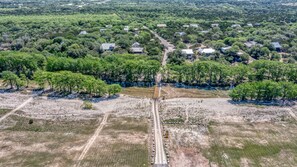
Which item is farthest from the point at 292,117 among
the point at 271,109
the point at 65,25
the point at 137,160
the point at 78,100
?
the point at 65,25

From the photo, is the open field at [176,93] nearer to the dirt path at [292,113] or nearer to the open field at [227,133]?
the open field at [227,133]

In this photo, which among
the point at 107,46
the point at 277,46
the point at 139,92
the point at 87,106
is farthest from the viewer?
the point at 277,46

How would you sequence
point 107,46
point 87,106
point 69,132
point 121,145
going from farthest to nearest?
point 107,46, point 87,106, point 69,132, point 121,145

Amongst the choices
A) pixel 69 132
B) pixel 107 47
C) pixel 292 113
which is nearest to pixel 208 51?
pixel 107 47

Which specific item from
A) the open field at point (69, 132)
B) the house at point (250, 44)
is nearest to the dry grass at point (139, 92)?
the open field at point (69, 132)

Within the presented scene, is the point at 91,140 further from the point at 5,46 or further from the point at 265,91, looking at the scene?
the point at 5,46

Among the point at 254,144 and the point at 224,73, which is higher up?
the point at 224,73

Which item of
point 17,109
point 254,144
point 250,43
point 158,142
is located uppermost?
point 250,43
